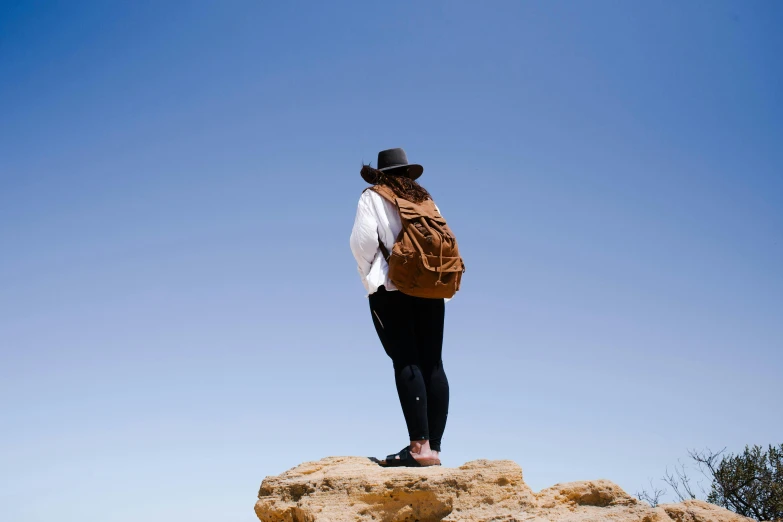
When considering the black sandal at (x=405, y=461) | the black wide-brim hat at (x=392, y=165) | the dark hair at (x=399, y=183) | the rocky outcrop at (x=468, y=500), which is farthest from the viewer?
the black wide-brim hat at (x=392, y=165)

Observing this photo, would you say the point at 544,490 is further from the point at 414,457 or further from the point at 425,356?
the point at 425,356

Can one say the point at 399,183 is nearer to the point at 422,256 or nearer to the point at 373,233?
the point at 373,233

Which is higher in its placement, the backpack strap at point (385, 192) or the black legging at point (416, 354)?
the backpack strap at point (385, 192)

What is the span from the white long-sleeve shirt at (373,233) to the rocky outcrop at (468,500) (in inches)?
56.0

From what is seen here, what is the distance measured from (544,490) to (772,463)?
9098mm

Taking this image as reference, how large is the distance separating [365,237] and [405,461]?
168cm

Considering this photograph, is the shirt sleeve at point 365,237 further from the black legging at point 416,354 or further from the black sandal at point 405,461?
the black sandal at point 405,461

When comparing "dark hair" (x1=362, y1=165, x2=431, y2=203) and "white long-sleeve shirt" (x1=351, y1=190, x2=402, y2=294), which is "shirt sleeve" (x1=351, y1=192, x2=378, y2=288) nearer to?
"white long-sleeve shirt" (x1=351, y1=190, x2=402, y2=294)

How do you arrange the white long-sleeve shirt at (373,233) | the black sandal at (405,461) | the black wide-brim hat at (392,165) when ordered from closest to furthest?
the black sandal at (405,461)
the white long-sleeve shirt at (373,233)
the black wide-brim hat at (392,165)

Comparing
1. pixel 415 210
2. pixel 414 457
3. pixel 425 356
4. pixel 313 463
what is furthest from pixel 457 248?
pixel 313 463

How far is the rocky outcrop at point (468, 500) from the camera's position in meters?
4.17

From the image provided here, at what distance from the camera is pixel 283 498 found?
4793 mm

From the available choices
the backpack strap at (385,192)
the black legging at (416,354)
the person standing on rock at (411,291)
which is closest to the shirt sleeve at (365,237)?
the person standing on rock at (411,291)

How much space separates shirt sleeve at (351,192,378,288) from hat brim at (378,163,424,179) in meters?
0.48
